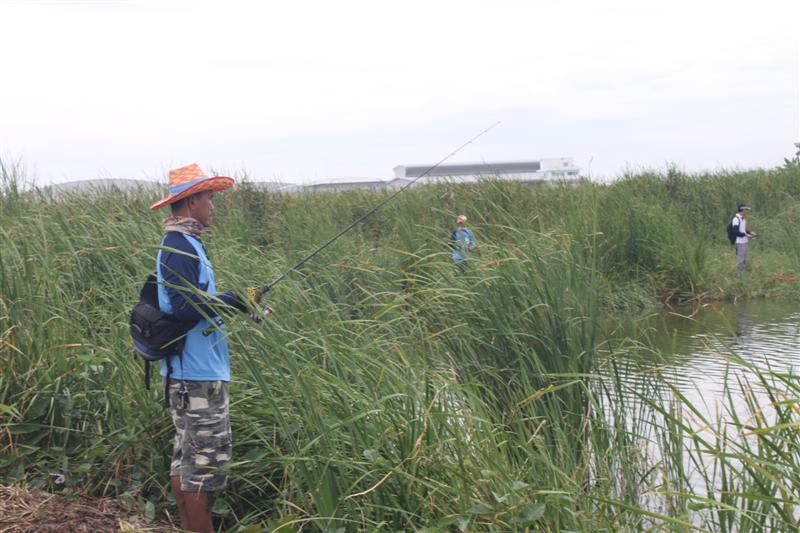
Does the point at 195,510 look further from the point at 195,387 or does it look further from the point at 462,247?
Result: the point at 462,247

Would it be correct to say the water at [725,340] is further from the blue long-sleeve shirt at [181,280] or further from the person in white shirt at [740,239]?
→ the blue long-sleeve shirt at [181,280]

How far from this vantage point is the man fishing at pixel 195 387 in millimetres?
3764

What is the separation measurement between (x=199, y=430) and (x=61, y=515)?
0.78 m

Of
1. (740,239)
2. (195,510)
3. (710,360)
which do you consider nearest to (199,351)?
(195,510)

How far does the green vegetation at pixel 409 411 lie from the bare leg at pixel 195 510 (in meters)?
0.20

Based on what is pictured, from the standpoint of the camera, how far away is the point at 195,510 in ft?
12.5

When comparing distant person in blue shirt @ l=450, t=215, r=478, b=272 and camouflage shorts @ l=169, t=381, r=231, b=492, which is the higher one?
distant person in blue shirt @ l=450, t=215, r=478, b=272

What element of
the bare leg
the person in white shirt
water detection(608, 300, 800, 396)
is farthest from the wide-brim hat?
the person in white shirt

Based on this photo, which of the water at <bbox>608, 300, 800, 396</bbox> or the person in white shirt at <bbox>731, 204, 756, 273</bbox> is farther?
the person in white shirt at <bbox>731, 204, 756, 273</bbox>

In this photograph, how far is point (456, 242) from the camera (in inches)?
226

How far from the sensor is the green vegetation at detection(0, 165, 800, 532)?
344cm

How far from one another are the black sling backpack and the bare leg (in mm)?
407

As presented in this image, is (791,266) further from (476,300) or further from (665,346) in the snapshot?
(476,300)

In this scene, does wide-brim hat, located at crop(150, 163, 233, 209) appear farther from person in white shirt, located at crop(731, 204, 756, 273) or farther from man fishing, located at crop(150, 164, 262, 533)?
person in white shirt, located at crop(731, 204, 756, 273)
